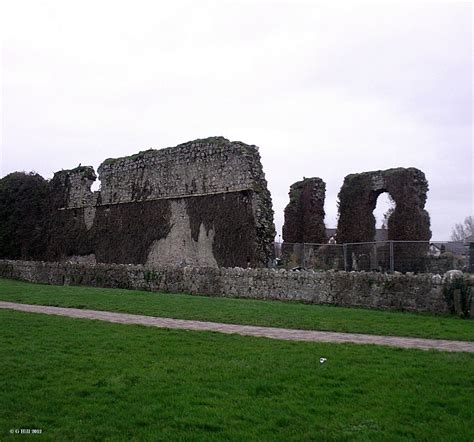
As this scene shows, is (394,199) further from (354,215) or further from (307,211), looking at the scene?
(307,211)

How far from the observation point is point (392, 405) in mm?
5418

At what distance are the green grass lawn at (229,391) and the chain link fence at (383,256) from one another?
8.87 m

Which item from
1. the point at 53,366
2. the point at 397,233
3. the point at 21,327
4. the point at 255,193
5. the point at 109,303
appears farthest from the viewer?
the point at 397,233

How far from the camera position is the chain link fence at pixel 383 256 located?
1644 centimetres

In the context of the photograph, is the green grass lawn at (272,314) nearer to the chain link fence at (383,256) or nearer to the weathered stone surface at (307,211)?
the chain link fence at (383,256)

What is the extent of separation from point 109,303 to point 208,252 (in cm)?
813

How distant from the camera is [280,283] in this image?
16875 mm

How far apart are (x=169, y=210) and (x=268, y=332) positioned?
47.2 ft

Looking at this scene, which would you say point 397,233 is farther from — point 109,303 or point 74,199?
point 74,199

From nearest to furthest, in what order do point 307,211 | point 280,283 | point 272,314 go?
point 272,314
point 280,283
point 307,211

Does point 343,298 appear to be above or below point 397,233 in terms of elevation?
below

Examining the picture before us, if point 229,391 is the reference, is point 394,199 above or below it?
above

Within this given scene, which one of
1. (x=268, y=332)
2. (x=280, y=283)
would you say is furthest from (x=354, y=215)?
(x=268, y=332)

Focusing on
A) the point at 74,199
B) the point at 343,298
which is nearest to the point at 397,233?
the point at 343,298
